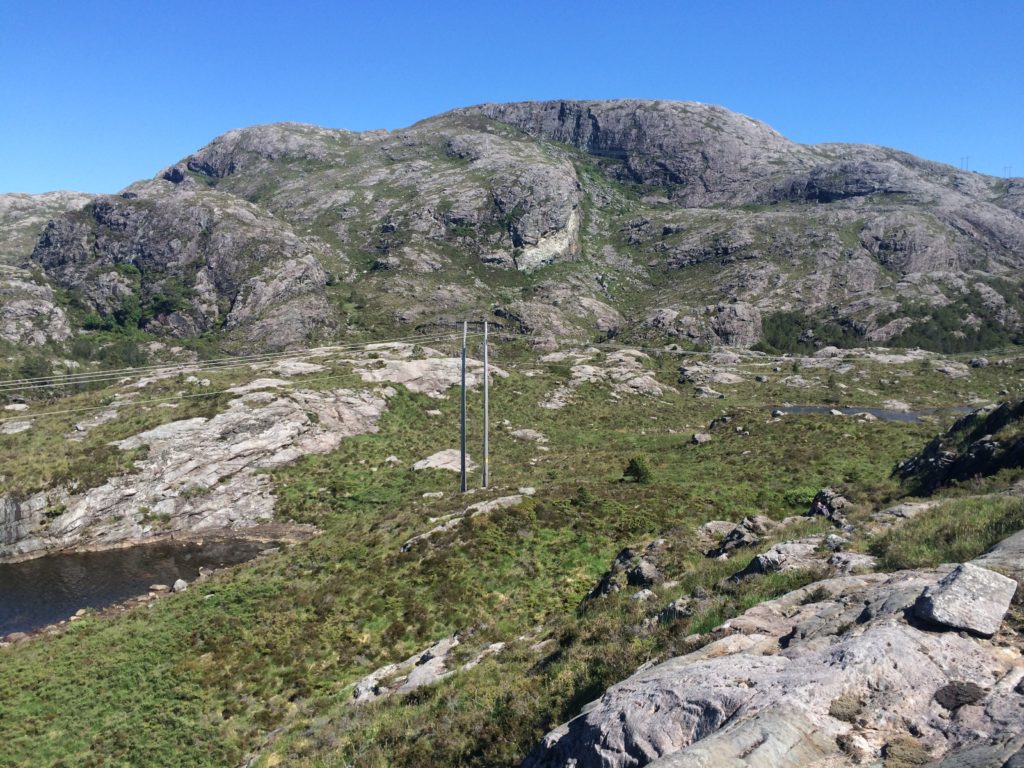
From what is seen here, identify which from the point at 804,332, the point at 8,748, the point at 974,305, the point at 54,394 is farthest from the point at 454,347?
the point at 974,305

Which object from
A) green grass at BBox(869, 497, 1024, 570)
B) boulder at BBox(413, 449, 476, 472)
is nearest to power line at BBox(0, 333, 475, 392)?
boulder at BBox(413, 449, 476, 472)

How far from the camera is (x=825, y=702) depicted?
874 centimetres

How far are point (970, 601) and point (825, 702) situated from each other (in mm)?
3785

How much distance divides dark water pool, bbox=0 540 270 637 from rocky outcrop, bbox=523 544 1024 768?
127 feet

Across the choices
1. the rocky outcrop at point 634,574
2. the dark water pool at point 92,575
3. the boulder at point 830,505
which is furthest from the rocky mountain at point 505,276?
the rocky outcrop at point 634,574

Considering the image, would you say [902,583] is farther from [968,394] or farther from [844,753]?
[968,394]

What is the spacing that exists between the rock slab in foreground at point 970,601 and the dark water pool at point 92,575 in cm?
4272

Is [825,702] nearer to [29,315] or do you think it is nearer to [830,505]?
[830,505]

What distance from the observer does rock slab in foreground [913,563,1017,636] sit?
31.4 feet

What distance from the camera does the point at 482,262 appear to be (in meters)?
180

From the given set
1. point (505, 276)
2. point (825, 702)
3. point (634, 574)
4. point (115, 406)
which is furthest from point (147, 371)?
point (505, 276)

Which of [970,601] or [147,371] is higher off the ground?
[970,601]

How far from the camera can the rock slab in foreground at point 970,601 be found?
9.58 metres

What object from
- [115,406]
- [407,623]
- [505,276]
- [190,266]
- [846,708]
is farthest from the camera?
[505,276]
